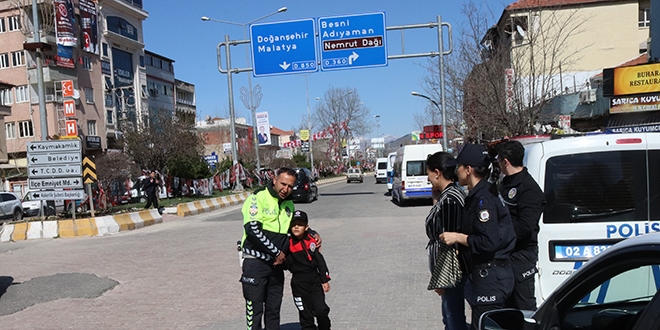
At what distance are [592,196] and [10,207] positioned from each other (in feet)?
89.9

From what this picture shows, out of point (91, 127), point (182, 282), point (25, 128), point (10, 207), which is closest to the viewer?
point (182, 282)

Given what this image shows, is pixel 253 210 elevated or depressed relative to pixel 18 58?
depressed

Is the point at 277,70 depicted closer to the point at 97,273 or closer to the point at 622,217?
the point at 97,273

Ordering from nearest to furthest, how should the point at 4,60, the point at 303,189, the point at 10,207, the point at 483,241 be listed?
the point at 483,241 → the point at 10,207 → the point at 303,189 → the point at 4,60

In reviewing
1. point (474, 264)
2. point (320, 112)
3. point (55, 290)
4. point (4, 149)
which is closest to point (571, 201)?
point (474, 264)

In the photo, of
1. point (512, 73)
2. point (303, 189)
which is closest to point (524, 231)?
point (512, 73)

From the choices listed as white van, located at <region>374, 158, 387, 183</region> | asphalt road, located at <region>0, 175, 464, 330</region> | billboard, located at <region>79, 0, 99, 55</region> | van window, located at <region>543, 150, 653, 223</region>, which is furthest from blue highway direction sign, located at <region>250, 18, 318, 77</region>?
billboard, located at <region>79, 0, 99, 55</region>

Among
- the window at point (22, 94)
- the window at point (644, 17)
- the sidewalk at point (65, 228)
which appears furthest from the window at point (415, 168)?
the window at point (22, 94)

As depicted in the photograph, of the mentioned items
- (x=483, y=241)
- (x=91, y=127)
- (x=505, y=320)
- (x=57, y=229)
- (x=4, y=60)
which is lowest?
(x=57, y=229)

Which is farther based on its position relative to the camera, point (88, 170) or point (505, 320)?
point (88, 170)

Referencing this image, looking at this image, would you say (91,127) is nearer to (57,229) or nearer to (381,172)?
(381,172)

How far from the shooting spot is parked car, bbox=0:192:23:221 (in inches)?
995

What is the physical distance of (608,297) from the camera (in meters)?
2.53

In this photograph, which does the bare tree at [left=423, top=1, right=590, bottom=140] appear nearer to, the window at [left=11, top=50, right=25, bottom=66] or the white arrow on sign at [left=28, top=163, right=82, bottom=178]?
the white arrow on sign at [left=28, top=163, right=82, bottom=178]
